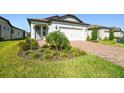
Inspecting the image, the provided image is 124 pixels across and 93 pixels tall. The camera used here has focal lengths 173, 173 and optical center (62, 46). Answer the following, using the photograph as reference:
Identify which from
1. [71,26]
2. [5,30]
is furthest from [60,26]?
[5,30]

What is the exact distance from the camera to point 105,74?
22.5 feet

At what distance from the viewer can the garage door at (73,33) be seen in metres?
13.8

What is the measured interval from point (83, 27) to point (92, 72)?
952 centimetres

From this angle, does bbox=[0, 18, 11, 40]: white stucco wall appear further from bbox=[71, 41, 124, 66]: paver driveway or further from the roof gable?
bbox=[71, 41, 124, 66]: paver driveway

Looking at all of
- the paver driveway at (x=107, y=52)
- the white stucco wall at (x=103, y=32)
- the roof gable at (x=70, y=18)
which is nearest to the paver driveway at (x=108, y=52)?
the paver driveway at (x=107, y=52)

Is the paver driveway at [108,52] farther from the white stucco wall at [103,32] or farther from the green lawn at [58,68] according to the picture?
the white stucco wall at [103,32]

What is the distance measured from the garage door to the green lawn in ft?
18.3

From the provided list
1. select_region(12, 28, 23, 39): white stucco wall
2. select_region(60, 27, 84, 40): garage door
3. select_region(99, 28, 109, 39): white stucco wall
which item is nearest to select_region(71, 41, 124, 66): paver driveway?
select_region(60, 27, 84, 40): garage door

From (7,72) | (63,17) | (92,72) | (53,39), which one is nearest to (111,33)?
(63,17)

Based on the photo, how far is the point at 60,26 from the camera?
1486 cm

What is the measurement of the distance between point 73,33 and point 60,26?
4.33 ft

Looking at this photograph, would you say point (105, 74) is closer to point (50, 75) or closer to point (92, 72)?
point (92, 72)

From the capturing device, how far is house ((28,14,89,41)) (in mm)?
14406

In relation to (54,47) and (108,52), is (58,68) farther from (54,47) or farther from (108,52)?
(108,52)
